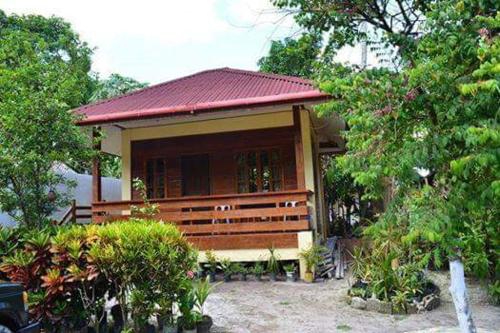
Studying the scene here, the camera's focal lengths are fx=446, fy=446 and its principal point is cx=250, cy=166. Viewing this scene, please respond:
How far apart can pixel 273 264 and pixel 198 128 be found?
14.5 ft

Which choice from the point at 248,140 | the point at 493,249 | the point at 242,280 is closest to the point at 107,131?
the point at 248,140

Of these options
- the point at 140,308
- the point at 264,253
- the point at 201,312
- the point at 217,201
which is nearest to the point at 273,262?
the point at 264,253

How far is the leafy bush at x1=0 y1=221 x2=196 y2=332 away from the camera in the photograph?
521 cm

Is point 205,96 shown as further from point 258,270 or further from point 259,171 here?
point 258,270

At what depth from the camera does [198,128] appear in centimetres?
1170

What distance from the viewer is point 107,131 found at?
11.9 meters

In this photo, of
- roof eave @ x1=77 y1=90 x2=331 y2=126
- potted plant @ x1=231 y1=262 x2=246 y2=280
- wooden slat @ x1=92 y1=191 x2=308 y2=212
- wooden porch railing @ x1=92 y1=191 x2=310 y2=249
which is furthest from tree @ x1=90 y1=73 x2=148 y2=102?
potted plant @ x1=231 y1=262 x2=246 y2=280

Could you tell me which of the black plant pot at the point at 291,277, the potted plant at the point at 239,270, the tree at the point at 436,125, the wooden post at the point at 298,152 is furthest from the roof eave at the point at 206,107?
the tree at the point at 436,125

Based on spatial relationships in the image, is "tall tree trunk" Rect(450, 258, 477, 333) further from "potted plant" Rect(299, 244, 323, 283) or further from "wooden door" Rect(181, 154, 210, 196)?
"wooden door" Rect(181, 154, 210, 196)

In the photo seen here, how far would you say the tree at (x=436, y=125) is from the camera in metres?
3.19

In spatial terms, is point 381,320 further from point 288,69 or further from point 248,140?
point 288,69

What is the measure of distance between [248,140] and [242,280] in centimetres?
381

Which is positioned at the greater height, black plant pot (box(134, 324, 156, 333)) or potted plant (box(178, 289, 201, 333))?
potted plant (box(178, 289, 201, 333))

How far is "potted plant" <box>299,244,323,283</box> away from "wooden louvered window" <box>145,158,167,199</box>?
4732 mm
